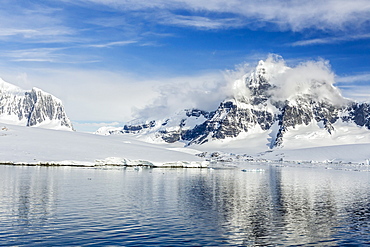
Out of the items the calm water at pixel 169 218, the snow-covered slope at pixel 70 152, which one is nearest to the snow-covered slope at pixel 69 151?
the snow-covered slope at pixel 70 152

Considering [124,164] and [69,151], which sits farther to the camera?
[124,164]

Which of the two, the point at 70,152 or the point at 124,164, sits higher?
the point at 70,152

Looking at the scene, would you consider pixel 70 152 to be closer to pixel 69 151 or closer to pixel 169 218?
pixel 69 151

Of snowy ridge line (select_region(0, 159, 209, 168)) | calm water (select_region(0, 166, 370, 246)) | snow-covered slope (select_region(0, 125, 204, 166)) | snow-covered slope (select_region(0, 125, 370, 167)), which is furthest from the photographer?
snow-covered slope (select_region(0, 125, 204, 166))

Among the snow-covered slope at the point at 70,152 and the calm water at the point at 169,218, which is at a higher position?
the snow-covered slope at the point at 70,152

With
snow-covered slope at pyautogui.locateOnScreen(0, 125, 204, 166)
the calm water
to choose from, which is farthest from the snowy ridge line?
the calm water

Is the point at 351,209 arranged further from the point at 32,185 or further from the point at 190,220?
the point at 32,185

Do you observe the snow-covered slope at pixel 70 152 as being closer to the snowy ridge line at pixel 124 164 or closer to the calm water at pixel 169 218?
the snowy ridge line at pixel 124 164

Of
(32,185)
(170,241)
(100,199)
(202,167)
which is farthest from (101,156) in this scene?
(170,241)

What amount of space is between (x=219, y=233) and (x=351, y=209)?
70.5 feet

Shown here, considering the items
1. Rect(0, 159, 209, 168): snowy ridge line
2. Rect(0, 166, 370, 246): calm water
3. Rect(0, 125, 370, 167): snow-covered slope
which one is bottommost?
Rect(0, 166, 370, 246): calm water

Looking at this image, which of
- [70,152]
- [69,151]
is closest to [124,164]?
[70,152]

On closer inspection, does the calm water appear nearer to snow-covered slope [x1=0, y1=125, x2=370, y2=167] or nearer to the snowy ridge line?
the snowy ridge line

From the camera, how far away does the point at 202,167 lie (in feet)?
423
